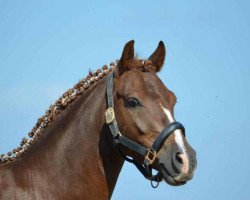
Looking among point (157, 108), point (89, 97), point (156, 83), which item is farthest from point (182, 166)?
point (89, 97)

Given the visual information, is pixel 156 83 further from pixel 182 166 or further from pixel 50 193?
pixel 50 193

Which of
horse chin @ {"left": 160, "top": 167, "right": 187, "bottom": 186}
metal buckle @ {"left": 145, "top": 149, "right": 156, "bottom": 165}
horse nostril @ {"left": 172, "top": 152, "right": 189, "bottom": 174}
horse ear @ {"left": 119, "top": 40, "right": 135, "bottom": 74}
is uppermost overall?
horse ear @ {"left": 119, "top": 40, "right": 135, "bottom": 74}

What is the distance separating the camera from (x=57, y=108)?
7.17 meters

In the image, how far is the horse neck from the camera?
6562 millimetres

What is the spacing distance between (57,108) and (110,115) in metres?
0.96

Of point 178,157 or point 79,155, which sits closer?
point 178,157

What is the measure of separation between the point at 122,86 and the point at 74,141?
1.01 metres

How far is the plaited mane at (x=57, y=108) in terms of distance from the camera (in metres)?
7.00

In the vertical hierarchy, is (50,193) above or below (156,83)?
below

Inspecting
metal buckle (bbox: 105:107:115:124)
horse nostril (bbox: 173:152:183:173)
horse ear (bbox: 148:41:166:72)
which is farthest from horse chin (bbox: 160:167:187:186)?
horse ear (bbox: 148:41:166:72)

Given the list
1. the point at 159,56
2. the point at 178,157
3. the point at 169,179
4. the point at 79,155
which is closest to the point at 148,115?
the point at 178,157

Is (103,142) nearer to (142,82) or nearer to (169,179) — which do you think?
(142,82)

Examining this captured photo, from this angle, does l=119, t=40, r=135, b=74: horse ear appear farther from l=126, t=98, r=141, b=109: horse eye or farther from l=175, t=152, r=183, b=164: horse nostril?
l=175, t=152, r=183, b=164: horse nostril

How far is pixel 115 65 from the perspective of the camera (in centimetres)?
731
